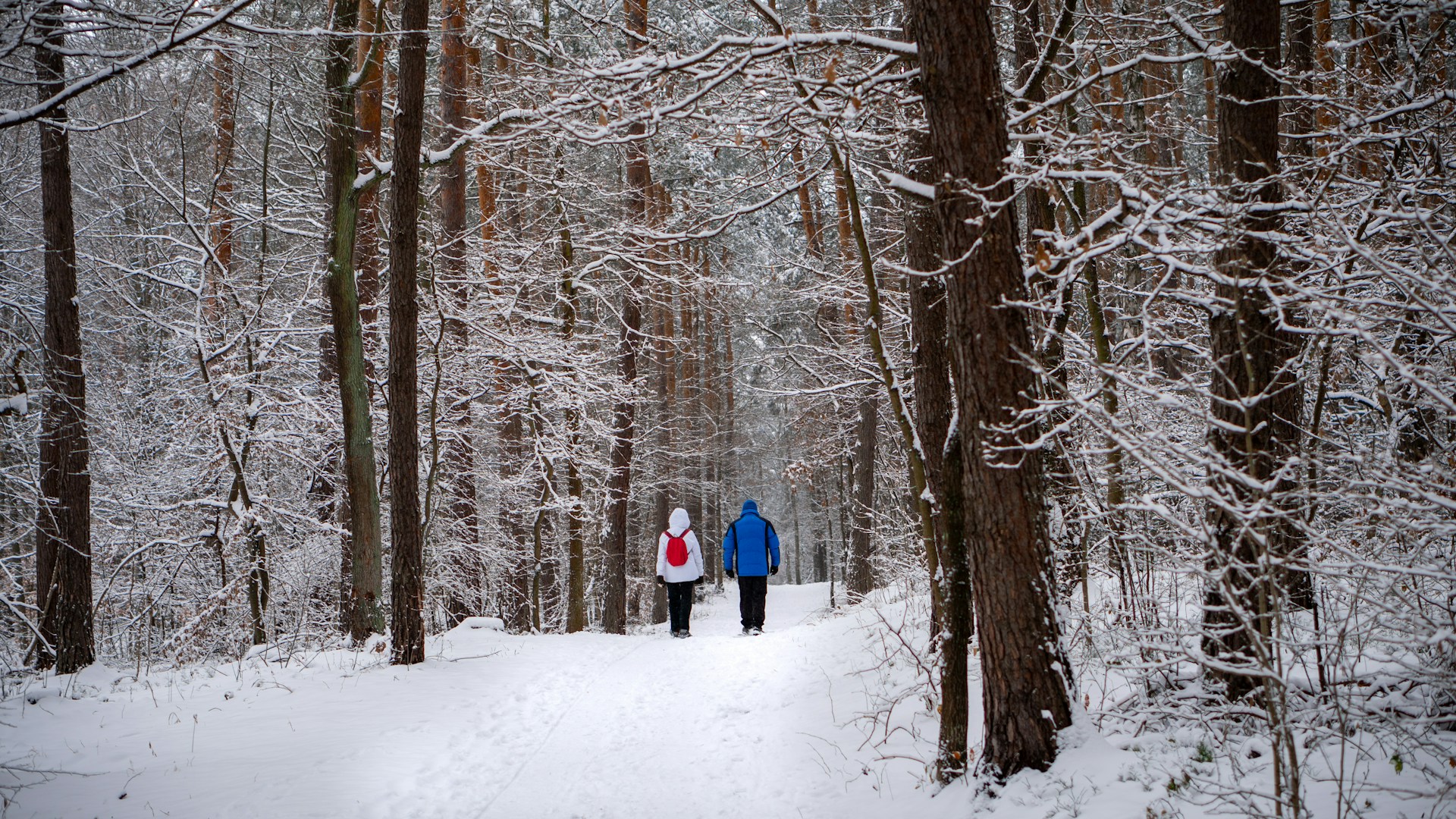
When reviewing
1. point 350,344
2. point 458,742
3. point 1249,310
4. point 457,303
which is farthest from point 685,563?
point 1249,310

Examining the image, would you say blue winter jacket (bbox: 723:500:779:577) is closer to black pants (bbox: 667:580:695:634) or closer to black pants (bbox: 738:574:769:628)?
black pants (bbox: 738:574:769:628)

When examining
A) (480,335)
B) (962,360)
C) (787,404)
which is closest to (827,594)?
(787,404)

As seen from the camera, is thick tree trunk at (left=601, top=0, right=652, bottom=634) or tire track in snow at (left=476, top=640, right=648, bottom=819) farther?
thick tree trunk at (left=601, top=0, right=652, bottom=634)

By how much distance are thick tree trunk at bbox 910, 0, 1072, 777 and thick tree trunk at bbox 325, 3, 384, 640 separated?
676 cm

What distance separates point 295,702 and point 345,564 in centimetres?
508

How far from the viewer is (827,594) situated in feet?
76.6

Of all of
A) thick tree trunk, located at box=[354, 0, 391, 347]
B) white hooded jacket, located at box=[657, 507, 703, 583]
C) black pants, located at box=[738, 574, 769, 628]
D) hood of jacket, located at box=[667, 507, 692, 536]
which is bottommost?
black pants, located at box=[738, 574, 769, 628]

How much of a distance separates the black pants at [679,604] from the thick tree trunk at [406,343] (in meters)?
4.75

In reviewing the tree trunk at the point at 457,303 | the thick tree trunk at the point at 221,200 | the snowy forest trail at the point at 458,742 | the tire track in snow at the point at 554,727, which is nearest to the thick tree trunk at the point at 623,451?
the tree trunk at the point at 457,303

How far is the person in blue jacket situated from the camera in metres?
12.3

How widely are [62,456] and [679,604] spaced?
25.9 feet

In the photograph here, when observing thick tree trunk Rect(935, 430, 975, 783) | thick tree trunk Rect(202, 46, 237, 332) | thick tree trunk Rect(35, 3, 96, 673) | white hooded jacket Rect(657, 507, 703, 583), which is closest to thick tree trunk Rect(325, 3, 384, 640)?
thick tree trunk Rect(202, 46, 237, 332)

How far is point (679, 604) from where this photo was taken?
12023 mm

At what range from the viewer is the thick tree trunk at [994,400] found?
13.2 feet
